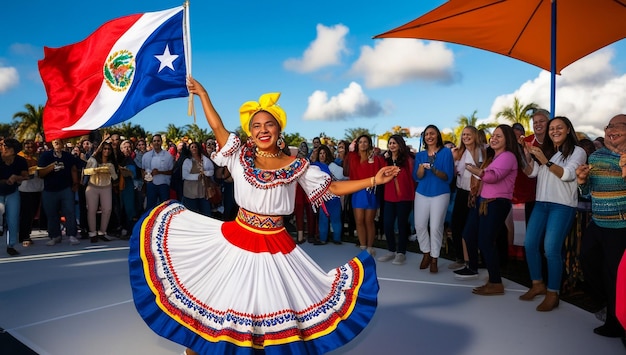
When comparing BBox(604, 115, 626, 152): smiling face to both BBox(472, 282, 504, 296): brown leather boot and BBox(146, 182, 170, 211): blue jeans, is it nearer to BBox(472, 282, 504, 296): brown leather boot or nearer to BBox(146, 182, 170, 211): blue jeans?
BBox(472, 282, 504, 296): brown leather boot

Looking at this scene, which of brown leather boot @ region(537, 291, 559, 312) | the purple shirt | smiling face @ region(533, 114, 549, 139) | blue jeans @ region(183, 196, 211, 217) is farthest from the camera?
blue jeans @ region(183, 196, 211, 217)

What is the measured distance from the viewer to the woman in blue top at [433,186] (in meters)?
6.37

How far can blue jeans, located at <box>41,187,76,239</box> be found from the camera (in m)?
8.28

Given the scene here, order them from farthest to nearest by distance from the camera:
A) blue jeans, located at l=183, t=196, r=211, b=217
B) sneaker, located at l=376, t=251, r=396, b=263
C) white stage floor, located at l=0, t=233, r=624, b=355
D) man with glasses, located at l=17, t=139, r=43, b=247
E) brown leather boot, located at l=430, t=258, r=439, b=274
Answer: blue jeans, located at l=183, t=196, r=211, b=217
man with glasses, located at l=17, t=139, r=43, b=247
sneaker, located at l=376, t=251, r=396, b=263
brown leather boot, located at l=430, t=258, r=439, b=274
white stage floor, located at l=0, t=233, r=624, b=355

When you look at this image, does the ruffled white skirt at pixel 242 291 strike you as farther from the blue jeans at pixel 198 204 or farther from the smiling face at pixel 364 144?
the blue jeans at pixel 198 204

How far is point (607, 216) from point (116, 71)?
4.63 meters

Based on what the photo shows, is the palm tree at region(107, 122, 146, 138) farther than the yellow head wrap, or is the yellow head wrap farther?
the palm tree at region(107, 122, 146, 138)

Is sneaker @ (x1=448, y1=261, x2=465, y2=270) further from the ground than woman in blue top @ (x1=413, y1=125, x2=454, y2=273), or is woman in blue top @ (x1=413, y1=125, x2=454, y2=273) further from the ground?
woman in blue top @ (x1=413, y1=125, x2=454, y2=273)

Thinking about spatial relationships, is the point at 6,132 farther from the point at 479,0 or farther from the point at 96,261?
the point at 479,0

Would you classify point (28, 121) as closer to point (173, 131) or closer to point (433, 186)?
point (173, 131)

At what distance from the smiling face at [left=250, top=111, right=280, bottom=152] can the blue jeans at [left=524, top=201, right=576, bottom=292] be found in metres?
3.00

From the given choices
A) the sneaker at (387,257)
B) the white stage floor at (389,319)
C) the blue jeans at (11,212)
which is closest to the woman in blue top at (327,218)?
the sneaker at (387,257)

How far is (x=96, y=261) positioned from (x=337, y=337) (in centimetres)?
532

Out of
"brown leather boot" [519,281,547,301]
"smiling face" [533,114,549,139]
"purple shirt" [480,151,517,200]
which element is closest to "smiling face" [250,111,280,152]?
"purple shirt" [480,151,517,200]
